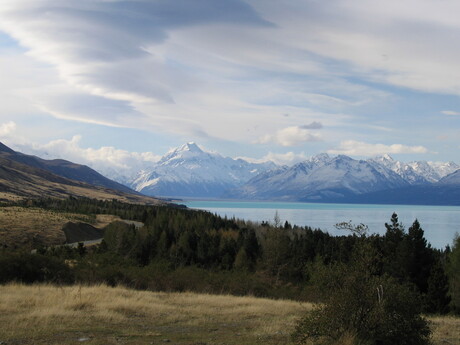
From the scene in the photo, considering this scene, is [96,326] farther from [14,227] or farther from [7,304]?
[14,227]

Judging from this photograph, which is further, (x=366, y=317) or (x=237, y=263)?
(x=237, y=263)

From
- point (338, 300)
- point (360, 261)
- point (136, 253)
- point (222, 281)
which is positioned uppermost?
point (360, 261)

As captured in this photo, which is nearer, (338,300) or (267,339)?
(338,300)

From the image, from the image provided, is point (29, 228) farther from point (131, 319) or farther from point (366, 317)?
point (366, 317)

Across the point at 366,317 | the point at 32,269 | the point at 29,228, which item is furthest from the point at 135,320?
the point at 29,228

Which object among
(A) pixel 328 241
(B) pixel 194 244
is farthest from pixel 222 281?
(A) pixel 328 241

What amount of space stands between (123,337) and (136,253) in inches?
3398

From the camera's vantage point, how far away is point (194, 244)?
388 feet

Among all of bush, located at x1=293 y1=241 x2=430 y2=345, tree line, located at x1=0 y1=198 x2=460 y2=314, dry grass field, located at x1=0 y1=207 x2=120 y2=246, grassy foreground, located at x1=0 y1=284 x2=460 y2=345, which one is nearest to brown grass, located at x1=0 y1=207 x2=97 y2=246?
dry grass field, located at x1=0 y1=207 x2=120 y2=246

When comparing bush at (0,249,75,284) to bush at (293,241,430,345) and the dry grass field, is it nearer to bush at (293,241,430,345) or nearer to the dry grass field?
bush at (293,241,430,345)

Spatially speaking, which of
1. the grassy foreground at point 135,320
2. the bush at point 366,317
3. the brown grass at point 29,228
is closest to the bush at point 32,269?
the grassy foreground at point 135,320

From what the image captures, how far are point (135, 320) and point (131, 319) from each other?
286 mm

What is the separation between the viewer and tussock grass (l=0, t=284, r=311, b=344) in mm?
15742

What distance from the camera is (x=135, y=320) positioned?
1964 cm
